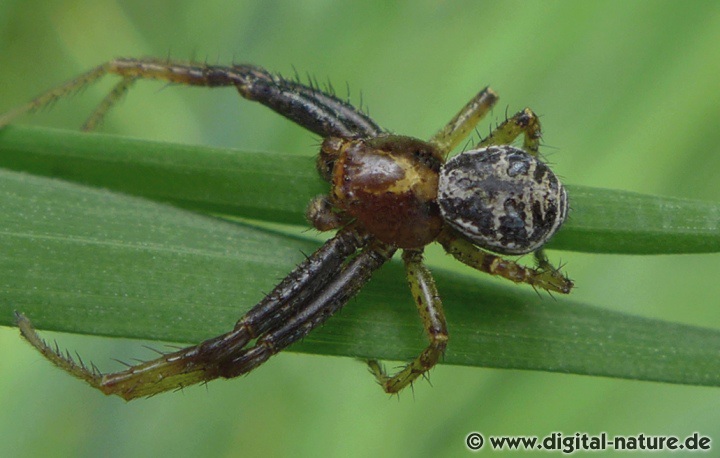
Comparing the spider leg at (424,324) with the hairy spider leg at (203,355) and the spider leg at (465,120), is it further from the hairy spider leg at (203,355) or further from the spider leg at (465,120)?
the spider leg at (465,120)

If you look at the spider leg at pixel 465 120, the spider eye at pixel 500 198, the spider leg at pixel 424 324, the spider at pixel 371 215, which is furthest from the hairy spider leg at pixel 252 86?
the spider leg at pixel 424 324

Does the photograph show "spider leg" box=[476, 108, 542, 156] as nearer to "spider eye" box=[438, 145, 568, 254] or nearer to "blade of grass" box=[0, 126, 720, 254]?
"spider eye" box=[438, 145, 568, 254]

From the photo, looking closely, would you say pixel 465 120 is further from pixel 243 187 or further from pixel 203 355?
pixel 203 355

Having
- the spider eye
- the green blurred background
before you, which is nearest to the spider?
the spider eye

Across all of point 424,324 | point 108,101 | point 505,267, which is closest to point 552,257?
point 505,267

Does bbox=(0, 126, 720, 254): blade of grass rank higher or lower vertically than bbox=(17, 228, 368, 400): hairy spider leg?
higher

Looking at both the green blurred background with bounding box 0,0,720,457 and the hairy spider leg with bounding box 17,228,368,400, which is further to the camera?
the green blurred background with bounding box 0,0,720,457
